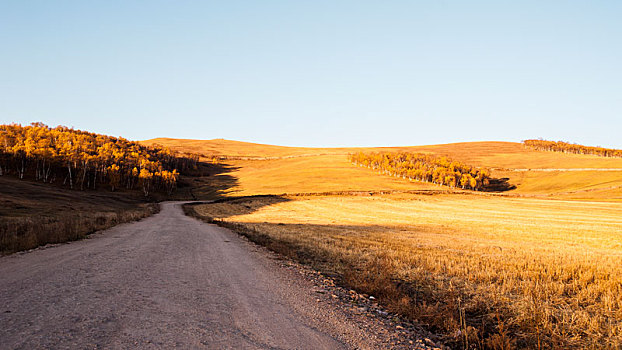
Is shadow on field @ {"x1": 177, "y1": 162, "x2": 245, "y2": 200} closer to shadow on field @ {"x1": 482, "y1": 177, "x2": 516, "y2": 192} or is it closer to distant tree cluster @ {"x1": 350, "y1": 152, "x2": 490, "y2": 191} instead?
distant tree cluster @ {"x1": 350, "y1": 152, "x2": 490, "y2": 191}

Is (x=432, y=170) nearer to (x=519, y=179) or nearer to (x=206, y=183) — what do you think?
(x=519, y=179)

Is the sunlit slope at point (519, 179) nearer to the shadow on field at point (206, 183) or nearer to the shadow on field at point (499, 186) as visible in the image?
the shadow on field at point (499, 186)

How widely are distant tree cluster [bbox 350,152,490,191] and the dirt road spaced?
384ft

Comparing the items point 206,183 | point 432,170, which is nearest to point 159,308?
point 432,170

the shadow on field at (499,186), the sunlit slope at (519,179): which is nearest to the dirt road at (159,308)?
the sunlit slope at (519,179)

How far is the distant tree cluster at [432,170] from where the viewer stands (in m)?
117

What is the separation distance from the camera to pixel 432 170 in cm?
12119

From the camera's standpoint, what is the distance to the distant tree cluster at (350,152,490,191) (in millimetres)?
117125

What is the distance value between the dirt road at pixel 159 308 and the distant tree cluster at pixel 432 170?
384 feet

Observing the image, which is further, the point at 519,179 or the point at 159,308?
the point at 519,179

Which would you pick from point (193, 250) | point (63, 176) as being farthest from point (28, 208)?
point (63, 176)

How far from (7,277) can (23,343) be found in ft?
17.2

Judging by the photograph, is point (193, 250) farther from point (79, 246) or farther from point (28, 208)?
point (28, 208)

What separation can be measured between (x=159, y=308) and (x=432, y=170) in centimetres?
12498
